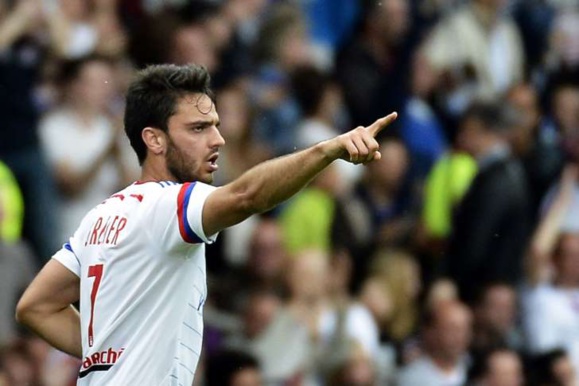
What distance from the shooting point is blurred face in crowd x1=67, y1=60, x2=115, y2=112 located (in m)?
11.6

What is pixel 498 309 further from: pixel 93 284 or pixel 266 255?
pixel 93 284

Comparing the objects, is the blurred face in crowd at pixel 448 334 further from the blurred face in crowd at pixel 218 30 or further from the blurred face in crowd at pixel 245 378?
the blurred face in crowd at pixel 218 30

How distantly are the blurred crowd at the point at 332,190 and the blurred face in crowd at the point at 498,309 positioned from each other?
0.02 metres

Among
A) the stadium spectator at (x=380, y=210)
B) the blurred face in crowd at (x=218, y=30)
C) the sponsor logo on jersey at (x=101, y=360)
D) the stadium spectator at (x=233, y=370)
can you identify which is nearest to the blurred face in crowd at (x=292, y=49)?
the blurred face in crowd at (x=218, y=30)

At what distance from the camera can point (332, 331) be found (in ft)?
39.2

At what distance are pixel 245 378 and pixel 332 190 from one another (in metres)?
2.17

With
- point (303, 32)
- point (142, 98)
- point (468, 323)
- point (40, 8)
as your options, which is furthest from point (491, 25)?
point (142, 98)

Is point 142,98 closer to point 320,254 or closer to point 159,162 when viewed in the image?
point 159,162

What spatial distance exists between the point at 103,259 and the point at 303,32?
7.82 meters

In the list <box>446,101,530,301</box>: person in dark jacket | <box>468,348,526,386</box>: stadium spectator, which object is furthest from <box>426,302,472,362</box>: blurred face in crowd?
<box>446,101,530,301</box>: person in dark jacket

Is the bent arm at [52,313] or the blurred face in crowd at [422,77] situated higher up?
the blurred face in crowd at [422,77]

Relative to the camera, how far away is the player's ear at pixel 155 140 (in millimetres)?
6594

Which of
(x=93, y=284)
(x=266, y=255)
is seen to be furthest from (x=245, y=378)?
(x=93, y=284)

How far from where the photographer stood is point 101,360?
21.7ft
